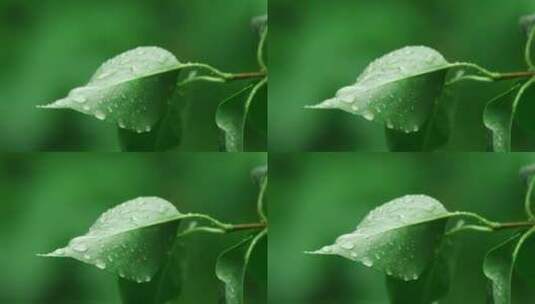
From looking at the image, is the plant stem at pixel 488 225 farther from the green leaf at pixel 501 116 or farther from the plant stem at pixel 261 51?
the plant stem at pixel 261 51

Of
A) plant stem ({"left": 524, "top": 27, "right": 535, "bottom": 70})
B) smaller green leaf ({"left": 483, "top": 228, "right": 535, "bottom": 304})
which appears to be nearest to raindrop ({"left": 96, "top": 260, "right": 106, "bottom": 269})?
smaller green leaf ({"left": 483, "top": 228, "right": 535, "bottom": 304})

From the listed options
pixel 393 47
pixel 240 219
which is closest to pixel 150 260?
pixel 240 219

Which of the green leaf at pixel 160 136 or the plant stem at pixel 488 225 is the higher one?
the green leaf at pixel 160 136

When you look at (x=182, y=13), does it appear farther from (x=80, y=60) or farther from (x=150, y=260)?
(x=150, y=260)

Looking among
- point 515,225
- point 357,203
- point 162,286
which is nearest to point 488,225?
point 515,225

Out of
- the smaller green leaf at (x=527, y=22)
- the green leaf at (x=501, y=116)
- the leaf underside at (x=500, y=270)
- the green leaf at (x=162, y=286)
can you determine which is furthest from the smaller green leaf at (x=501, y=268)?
the green leaf at (x=162, y=286)

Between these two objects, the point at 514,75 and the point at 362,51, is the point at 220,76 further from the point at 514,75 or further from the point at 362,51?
the point at 514,75
